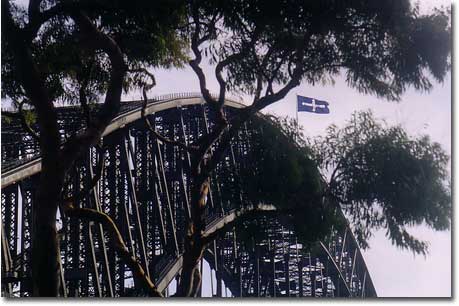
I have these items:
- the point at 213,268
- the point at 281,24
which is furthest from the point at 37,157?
the point at 281,24

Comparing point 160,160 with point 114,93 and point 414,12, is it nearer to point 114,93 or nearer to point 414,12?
point 114,93

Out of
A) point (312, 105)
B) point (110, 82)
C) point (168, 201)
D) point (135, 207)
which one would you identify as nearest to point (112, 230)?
point (135, 207)

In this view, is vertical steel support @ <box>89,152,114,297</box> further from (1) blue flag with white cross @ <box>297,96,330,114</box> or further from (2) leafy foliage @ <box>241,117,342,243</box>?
(1) blue flag with white cross @ <box>297,96,330,114</box>

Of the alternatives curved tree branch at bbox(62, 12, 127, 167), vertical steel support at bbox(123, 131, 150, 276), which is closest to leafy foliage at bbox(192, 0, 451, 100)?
curved tree branch at bbox(62, 12, 127, 167)

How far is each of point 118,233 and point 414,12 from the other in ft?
8.20

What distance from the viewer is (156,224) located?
6555 millimetres

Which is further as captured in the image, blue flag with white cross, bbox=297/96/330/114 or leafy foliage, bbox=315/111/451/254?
blue flag with white cross, bbox=297/96/330/114

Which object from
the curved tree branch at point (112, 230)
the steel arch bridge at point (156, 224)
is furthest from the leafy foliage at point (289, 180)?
the curved tree branch at point (112, 230)

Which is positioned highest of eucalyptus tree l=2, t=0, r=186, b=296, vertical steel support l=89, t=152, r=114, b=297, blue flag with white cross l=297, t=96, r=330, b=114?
eucalyptus tree l=2, t=0, r=186, b=296

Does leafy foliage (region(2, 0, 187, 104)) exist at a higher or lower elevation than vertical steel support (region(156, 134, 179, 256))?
higher

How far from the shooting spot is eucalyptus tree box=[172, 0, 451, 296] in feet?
21.0

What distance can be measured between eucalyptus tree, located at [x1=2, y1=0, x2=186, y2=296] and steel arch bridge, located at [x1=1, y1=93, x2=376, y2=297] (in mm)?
96

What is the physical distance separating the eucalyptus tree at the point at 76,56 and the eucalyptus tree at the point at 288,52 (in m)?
0.28

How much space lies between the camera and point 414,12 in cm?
638
